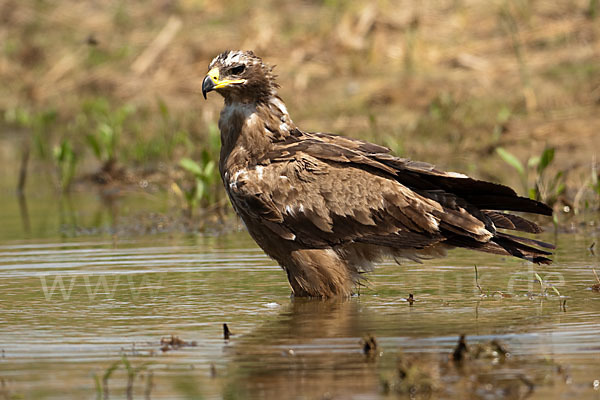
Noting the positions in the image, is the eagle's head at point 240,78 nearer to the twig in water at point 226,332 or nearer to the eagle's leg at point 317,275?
the eagle's leg at point 317,275

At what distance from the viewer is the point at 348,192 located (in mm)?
6812

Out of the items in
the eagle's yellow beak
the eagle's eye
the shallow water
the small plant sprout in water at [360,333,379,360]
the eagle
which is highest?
the eagle's eye

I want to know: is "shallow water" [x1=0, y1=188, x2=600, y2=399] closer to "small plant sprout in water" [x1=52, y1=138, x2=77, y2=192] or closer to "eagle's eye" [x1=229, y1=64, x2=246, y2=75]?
"eagle's eye" [x1=229, y1=64, x2=246, y2=75]

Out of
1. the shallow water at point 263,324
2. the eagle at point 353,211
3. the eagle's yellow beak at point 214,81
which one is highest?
the eagle's yellow beak at point 214,81

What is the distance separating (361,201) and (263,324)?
1.25 metres

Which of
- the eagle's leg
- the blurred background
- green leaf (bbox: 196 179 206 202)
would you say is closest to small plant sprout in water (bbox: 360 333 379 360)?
the eagle's leg

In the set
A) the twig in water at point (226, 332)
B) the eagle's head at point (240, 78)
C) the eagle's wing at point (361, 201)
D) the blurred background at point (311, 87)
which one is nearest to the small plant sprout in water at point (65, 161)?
the blurred background at point (311, 87)

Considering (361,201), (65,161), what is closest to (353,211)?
(361,201)

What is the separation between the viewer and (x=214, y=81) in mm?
7141

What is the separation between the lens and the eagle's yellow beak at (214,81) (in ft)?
23.2

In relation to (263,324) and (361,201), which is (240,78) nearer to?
(361,201)

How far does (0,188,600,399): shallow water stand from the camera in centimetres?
445

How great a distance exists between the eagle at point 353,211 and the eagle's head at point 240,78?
0.20 metres

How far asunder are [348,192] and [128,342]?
1943 mm
